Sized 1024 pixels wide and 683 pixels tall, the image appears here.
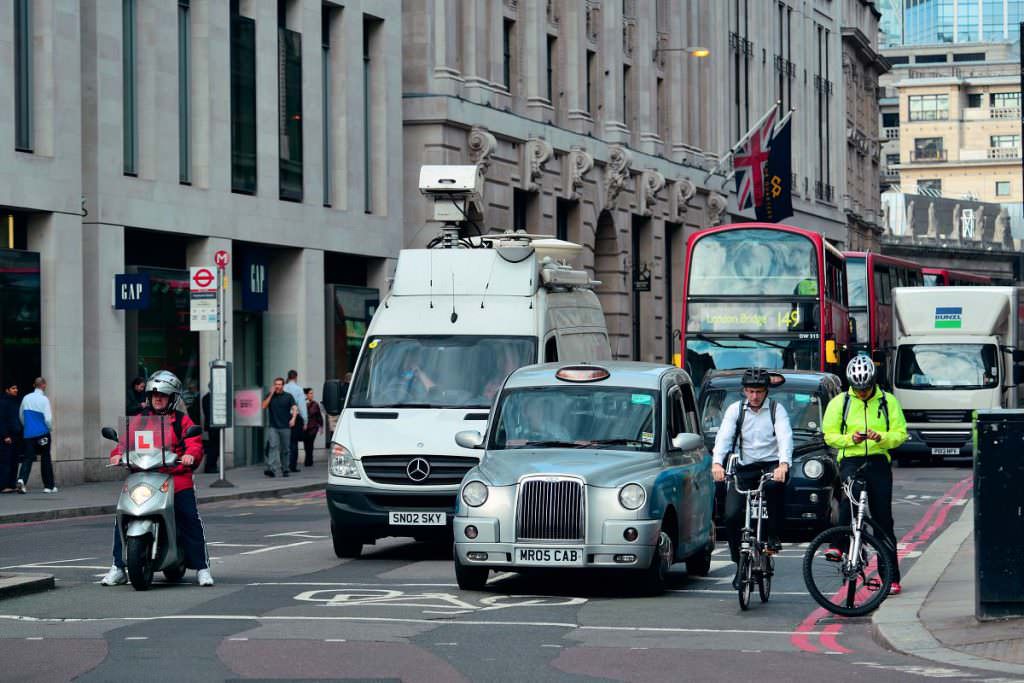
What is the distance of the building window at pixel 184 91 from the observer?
34969mm

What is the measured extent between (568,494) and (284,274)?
2525 cm

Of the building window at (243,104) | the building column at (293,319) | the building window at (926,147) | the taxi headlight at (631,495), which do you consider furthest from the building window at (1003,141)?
the taxi headlight at (631,495)

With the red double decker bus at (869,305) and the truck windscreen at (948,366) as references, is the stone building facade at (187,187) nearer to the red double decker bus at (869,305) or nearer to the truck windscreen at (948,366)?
the red double decker bus at (869,305)

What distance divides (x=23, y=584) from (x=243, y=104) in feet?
74.6

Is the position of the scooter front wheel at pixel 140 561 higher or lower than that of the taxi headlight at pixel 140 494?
lower

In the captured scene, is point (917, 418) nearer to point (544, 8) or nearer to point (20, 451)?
point (544, 8)

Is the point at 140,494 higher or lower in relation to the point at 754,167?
Answer: lower

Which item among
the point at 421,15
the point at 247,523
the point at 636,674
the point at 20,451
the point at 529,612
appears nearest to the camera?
the point at 636,674

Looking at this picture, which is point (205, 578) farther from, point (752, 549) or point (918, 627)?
point (918, 627)

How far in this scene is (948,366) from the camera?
40.8 metres

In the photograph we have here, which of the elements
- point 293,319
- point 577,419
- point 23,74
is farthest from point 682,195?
point 577,419

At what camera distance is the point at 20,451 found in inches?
1154

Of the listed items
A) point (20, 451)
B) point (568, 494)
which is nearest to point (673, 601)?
point (568, 494)

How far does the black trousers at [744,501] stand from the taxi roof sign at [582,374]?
79.8 inches
